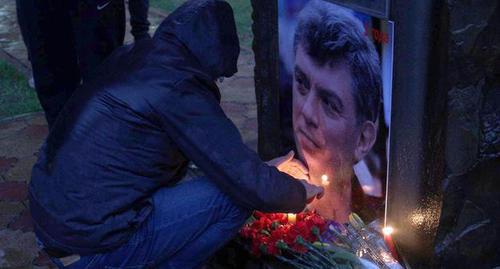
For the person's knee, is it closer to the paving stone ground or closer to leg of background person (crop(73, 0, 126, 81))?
the paving stone ground

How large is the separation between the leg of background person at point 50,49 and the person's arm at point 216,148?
214cm

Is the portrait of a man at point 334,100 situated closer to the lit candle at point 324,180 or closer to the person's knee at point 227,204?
the lit candle at point 324,180

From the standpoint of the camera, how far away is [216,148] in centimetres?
242

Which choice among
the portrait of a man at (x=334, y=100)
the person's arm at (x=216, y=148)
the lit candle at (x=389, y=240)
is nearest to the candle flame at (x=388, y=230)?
the lit candle at (x=389, y=240)

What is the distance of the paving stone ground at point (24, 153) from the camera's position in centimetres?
353

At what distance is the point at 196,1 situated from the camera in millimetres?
2562

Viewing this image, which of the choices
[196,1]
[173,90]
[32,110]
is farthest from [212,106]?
[32,110]

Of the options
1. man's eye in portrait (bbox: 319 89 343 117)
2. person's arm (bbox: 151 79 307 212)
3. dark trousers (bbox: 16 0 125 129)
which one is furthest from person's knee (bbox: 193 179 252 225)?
dark trousers (bbox: 16 0 125 129)

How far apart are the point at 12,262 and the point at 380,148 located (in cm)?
189

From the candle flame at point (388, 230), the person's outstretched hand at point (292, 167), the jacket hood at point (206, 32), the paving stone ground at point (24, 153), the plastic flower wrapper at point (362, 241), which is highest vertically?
the jacket hood at point (206, 32)

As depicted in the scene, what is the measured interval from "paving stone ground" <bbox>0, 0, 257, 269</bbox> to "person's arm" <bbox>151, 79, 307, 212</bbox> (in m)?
1.33

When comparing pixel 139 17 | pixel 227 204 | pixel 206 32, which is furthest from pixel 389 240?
pixel 139 17

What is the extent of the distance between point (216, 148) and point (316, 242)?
0.75 meters

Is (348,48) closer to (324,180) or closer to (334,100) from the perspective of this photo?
(334,100)
